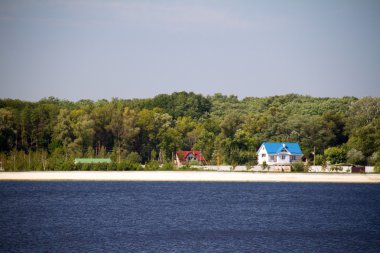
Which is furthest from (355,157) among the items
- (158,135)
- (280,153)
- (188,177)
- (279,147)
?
(158,135)

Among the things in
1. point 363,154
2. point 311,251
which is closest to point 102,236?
point 311,251

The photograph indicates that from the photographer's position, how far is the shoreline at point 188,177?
82.2 m

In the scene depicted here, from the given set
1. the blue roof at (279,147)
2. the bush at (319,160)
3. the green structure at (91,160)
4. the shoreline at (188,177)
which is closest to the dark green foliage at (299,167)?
the shoreline at (188,177)

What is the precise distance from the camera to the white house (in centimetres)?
10188

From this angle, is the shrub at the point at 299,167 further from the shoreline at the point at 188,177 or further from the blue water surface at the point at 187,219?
the blue water surface at the point at 187,219

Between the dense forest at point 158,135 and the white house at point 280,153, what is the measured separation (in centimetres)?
262

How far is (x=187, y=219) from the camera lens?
48375 millimetres

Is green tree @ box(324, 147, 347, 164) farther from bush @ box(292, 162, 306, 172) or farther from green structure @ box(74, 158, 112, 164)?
green structure @ box(74, 158, 112, 164)

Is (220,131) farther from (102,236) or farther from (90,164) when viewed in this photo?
(102,236)

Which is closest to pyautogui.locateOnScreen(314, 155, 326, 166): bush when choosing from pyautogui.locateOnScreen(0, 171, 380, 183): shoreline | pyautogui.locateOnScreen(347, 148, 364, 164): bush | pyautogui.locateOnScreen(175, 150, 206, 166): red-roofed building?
pyautogui.locateOnScreen(347, 148, 364, 164): bush

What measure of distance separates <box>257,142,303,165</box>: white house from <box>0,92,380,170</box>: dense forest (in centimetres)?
262

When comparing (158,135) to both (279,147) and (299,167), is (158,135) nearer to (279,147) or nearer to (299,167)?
(279,147)

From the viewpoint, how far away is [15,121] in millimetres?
107125

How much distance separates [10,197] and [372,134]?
195 feet
